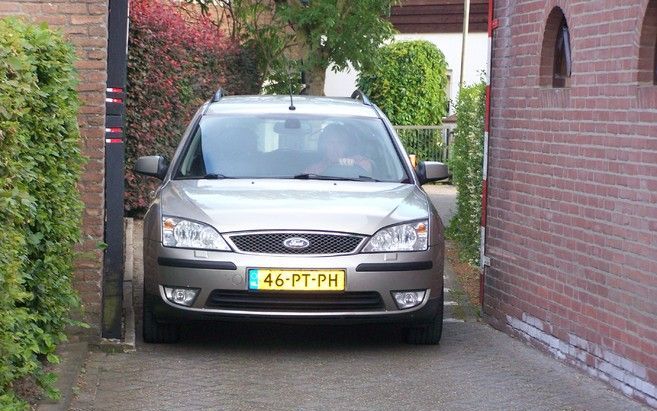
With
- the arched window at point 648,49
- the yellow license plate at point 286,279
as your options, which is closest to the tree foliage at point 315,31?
the yellow license plate at point 286,279

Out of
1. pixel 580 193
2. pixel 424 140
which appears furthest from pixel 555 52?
pixel 424 140

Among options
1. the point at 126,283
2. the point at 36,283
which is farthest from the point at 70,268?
the point at 126,283

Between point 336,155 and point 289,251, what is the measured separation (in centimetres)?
157

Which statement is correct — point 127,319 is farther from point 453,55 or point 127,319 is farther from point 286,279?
point 453,55

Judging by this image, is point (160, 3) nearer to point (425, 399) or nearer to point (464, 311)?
point (464, 311)

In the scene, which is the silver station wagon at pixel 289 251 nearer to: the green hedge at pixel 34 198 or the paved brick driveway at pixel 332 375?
the paved brick driveway at pixel 332 375

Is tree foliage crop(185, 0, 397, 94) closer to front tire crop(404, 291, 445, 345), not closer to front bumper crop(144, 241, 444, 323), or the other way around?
front tire crop(404, 291, 445, 345)

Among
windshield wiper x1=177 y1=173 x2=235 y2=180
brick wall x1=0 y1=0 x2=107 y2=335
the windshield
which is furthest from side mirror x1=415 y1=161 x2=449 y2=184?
brick wall x1=0 y1=0 x2=107 y2=335

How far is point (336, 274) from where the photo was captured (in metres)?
9.42

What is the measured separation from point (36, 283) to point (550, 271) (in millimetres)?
3894

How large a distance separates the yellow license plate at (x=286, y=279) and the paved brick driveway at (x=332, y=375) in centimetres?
49

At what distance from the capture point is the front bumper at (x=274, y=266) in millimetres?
9398

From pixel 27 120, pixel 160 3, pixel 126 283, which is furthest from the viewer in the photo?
pixel 160 3

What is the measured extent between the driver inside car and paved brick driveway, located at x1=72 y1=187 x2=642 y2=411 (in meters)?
1.20
